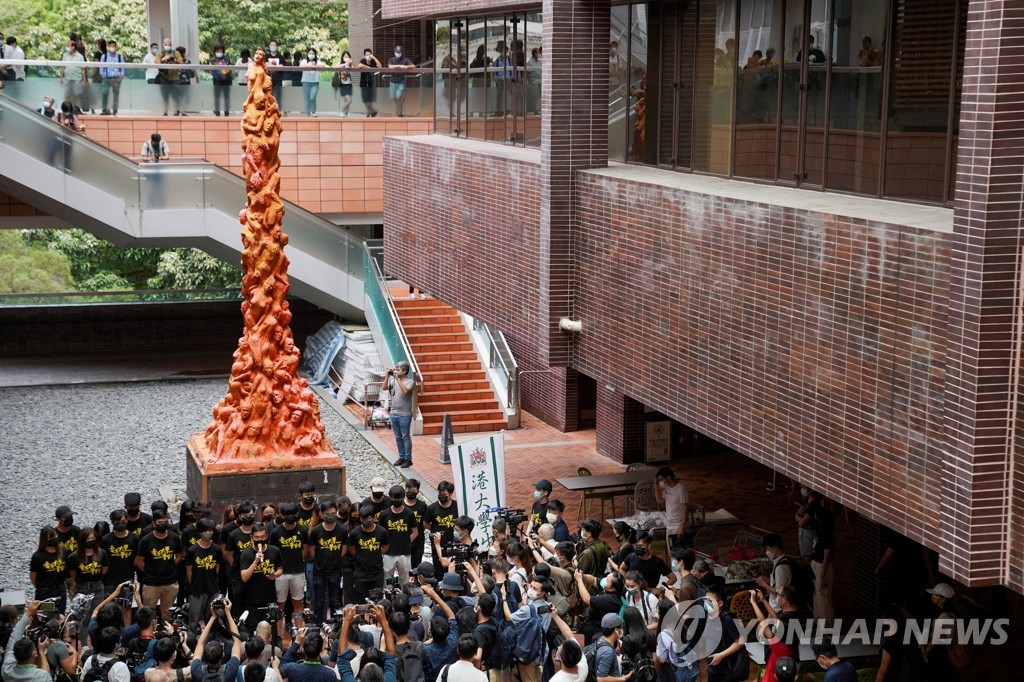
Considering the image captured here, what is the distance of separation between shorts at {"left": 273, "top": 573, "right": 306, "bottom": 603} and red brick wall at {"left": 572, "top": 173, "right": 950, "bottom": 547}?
4.15m

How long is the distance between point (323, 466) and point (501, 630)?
7560 millimetres

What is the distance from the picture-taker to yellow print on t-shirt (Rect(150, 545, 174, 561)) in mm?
13156

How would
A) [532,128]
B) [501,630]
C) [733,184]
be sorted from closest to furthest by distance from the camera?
1. [501,630]
2. [733,184]
3. [532,128]

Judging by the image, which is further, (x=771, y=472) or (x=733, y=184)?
(x=771, y=472)

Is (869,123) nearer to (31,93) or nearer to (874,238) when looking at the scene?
(874,238)

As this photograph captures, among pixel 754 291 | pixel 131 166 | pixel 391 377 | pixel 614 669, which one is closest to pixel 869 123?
pixel 754 291

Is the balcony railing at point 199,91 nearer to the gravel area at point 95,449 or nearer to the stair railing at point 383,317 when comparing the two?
the stair railing at point 383,317

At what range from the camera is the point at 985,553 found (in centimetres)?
877

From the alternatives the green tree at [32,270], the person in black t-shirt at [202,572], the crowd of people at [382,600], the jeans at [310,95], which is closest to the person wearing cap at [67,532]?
the crowd of people at [382,600]

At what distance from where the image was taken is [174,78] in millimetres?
27125

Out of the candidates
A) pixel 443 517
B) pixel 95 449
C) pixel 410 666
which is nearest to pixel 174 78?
pixel 95 449

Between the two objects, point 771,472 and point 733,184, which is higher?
point 733,184

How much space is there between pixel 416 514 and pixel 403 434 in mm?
6768

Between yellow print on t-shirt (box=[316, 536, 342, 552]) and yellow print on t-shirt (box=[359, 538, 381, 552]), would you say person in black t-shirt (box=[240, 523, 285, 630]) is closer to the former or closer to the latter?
yellow print on t-shirt (box=[316, 536, 342, 552])
